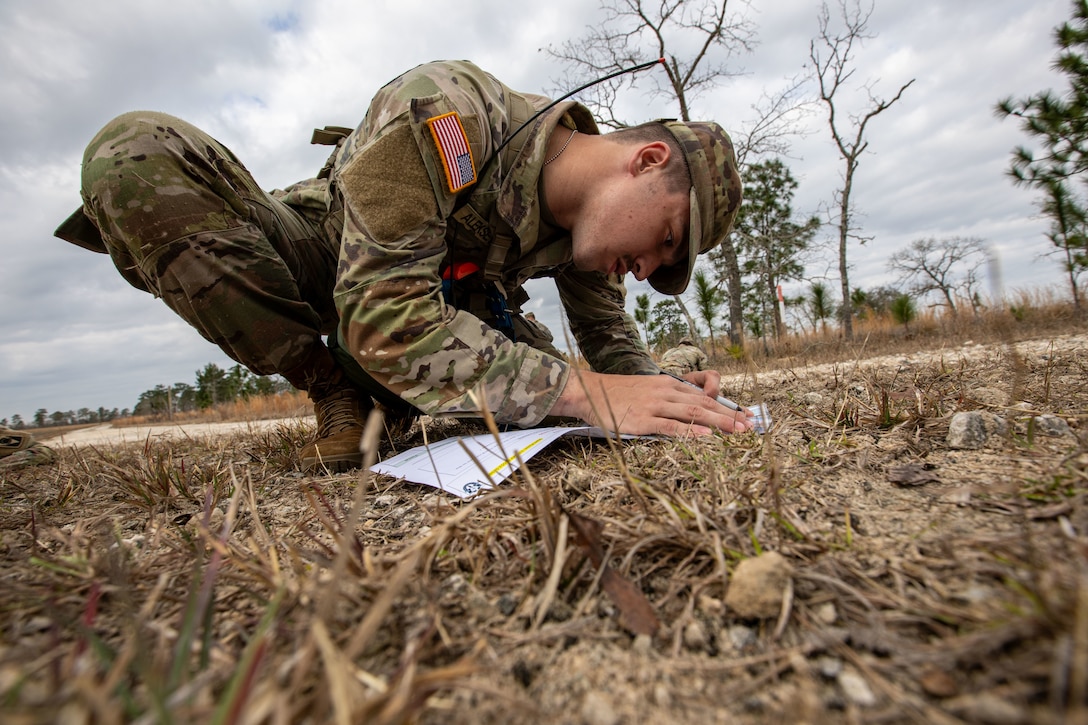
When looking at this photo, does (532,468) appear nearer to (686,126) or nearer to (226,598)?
(226,598)

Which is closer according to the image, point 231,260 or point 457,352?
point 457,352

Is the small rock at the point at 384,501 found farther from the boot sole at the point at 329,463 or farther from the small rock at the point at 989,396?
the small rock at the point at 989,396

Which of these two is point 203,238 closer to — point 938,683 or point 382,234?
point 382,234

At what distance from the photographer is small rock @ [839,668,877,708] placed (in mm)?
419

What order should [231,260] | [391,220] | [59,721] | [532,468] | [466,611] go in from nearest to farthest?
[59,721], [466,611], [532,468], [391,220], [231,260]

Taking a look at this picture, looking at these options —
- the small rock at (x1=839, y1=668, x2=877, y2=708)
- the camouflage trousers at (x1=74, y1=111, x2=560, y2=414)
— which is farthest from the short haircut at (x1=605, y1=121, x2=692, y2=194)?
the small rock at (x1=839, y1=668, x2=877, y2=708)

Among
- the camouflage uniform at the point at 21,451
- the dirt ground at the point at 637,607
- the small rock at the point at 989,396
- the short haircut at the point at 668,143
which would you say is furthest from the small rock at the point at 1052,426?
the camouflage uniform at the point at 21,451

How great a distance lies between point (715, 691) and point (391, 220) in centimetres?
127

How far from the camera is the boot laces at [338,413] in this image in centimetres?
180

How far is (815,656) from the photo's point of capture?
0.48 meters

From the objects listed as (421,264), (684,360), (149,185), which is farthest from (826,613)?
(684,360)

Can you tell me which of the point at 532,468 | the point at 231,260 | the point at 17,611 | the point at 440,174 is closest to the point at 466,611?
the point at 17,611

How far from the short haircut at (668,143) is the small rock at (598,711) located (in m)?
1.55

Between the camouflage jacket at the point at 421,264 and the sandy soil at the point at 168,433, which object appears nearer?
the camouflage jacket at the point at 421,264
